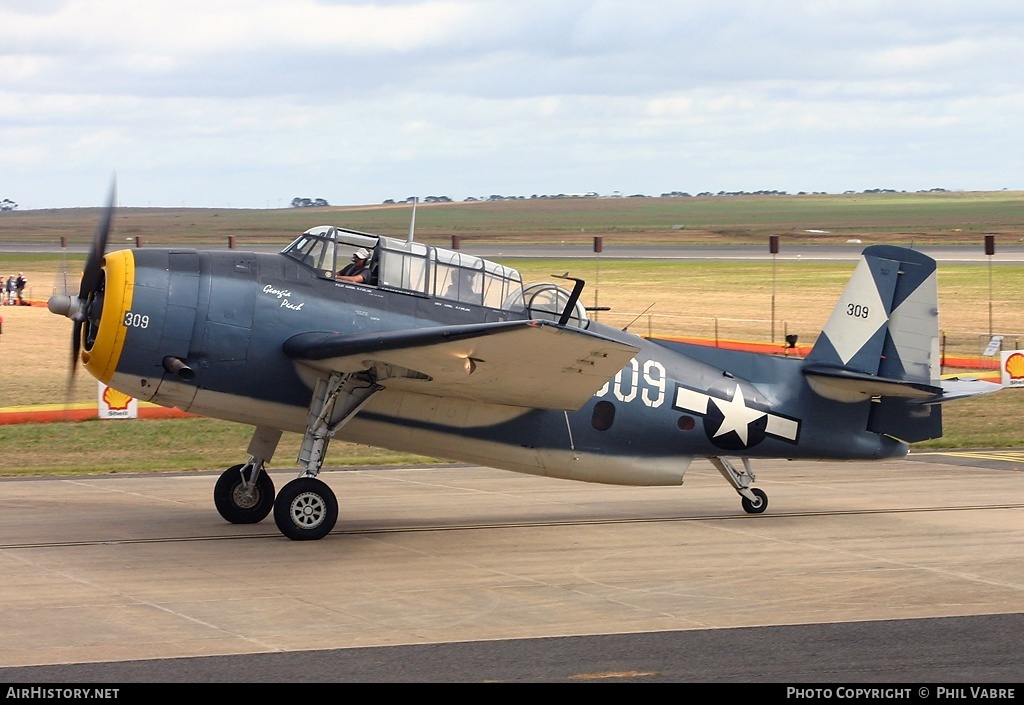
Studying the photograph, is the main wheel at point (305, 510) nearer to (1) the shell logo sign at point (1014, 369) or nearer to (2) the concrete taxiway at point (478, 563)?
(2) the concrete taxiway at point (478, 563)

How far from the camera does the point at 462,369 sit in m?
12.6

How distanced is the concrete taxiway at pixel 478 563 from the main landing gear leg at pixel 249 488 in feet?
0.90

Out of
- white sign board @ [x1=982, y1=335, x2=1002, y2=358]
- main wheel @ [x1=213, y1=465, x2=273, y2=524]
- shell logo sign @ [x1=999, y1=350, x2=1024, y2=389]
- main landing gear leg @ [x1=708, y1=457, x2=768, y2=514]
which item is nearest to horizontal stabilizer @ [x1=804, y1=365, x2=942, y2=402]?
main landing gear leg @ [x1=708, y1=457, x2=768, y2=514]

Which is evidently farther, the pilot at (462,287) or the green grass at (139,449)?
the green grass at (139,449)

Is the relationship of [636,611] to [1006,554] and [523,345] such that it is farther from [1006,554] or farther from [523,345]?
[1006,554]

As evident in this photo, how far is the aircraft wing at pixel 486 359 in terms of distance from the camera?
11.7 m

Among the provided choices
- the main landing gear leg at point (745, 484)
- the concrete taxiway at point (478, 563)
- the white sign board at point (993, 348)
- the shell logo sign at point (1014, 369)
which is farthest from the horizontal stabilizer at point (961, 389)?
the white sign board at point (993, 348)

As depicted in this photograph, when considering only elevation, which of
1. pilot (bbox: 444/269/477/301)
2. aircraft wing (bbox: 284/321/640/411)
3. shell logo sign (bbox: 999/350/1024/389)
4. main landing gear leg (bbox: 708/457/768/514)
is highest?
pilot (bbox: 444/269/477/301)

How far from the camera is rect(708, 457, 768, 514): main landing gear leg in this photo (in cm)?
1571

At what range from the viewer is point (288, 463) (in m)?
20.4

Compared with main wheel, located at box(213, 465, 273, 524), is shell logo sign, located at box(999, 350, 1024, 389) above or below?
above

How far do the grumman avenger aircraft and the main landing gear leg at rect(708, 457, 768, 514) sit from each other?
2cm

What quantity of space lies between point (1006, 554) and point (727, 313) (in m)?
35.1

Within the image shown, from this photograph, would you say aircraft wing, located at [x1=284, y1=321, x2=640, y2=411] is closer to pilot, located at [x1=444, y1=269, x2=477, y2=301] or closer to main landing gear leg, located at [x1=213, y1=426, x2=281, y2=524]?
pilot, located at [x1=444, y1=269, x2=477, y2=301]
